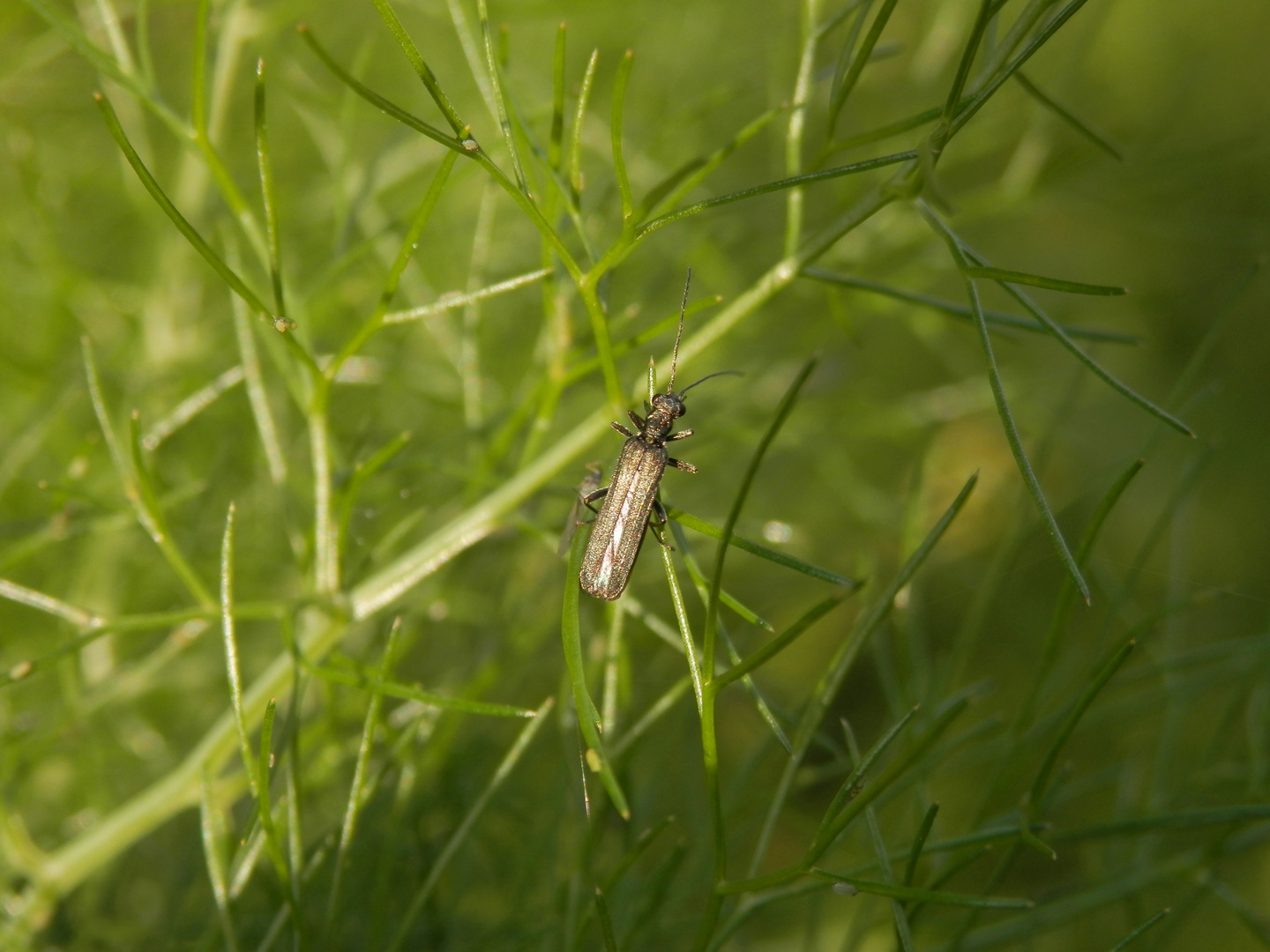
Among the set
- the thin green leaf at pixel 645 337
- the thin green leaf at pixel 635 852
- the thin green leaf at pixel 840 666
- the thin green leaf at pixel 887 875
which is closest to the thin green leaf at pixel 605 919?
the thin green leaf at pixel 635 852

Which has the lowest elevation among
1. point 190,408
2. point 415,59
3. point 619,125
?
point 190,408

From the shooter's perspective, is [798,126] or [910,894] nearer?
[910,894]

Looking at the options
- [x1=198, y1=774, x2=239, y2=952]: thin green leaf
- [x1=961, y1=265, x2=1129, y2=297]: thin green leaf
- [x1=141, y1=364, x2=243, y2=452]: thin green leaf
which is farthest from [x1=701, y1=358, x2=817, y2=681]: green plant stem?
[x1=141, y1=364, x2=243, y2=452]: thin green leaf

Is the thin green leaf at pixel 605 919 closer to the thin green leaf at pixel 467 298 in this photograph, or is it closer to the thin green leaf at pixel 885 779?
the thin green leaf at pixel 885 779

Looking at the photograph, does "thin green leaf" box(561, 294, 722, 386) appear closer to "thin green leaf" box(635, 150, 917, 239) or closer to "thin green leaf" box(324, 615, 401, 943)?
"thin green leaf" box(635, 150, 917, 239)

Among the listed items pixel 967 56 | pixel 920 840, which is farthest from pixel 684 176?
pixel 920 840

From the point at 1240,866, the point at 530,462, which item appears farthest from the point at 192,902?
the point at 1240,866

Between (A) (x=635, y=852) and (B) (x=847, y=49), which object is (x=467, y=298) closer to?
(B) (x=847, y=49)
